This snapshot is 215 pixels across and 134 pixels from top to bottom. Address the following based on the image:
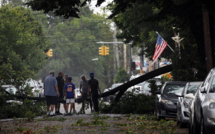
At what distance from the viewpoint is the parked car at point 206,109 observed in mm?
9688

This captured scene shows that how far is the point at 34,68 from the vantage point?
59.8 m

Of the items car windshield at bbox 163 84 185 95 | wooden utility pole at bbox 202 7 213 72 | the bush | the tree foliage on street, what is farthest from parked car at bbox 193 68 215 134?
the tree foliage on street

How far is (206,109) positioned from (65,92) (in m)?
13.7

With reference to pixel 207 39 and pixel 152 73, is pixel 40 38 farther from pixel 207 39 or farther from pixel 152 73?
pixel 207 39

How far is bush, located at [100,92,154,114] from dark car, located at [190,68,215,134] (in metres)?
11.9

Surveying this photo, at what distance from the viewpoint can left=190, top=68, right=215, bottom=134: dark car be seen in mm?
9688

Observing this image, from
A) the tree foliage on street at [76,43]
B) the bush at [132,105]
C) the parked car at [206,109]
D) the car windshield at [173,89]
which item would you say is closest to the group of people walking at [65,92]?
the bush at [132,105]

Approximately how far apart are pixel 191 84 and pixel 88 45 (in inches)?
3406

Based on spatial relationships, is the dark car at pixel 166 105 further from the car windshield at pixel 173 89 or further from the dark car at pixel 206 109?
the dark car at pixel 206 109

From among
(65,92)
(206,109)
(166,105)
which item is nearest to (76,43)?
(65,92)

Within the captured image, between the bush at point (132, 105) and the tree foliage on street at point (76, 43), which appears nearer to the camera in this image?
the bush at point (132, 105)

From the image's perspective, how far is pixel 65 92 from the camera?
2309 cm

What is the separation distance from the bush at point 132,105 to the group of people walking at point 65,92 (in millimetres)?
911

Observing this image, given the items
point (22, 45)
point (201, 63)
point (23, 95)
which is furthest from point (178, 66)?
point (22, 45)
